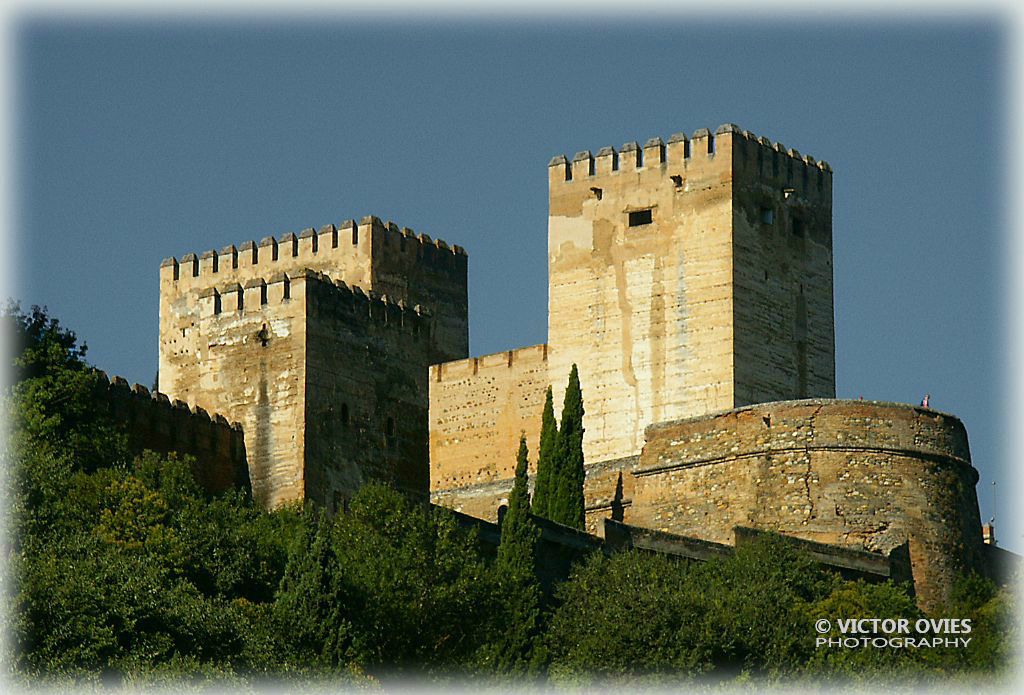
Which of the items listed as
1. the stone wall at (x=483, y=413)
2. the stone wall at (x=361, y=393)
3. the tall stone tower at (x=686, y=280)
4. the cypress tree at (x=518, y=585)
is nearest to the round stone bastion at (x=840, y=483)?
the tall stone tower at (x=686, y=280)

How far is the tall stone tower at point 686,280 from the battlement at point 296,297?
3.09 meters

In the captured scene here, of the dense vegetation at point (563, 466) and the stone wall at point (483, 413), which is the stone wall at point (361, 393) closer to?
the stone wall at point (483, 413)

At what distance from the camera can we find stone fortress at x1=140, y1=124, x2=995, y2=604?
5219 cm

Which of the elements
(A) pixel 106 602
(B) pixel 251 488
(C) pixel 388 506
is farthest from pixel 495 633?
(B) pixel 251 488

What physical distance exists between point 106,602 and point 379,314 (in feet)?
56.5

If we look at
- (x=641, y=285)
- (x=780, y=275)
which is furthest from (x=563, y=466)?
(x=780, y=275)

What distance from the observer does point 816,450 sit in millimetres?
51844

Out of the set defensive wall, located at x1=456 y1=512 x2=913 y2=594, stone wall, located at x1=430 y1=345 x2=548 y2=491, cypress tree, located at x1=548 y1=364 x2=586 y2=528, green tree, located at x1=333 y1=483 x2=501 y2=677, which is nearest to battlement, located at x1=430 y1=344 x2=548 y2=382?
stone wall, located at x1=430 y1=345 x2=548 y2=491

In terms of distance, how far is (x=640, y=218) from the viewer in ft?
187

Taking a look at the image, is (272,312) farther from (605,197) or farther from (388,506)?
(388,506)

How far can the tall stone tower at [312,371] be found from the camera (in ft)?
182

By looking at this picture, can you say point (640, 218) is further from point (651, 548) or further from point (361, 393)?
point (651, 548)

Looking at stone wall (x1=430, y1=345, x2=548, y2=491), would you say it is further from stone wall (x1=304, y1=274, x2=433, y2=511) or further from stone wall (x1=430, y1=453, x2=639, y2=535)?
stone wall (x1=430, y1=453, x2=639, y2=535)

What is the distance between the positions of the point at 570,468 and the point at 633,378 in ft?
12.3
